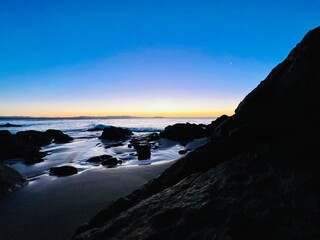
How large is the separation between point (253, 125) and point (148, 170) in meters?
6.16

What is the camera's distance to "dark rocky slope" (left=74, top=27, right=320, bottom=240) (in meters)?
2.07

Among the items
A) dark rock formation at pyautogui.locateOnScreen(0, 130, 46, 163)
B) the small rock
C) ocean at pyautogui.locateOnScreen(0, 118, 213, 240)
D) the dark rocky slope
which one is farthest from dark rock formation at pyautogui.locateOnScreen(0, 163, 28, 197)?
dark rock formation at pyautogui.locateOnScreen(0, 130, 46, 163)

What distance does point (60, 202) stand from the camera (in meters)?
5.66

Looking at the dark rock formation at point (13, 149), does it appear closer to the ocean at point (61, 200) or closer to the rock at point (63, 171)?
the ocean at point (61, 200)

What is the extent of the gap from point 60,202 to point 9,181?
212 cm

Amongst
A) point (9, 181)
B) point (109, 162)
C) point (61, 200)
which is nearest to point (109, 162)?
point (109, 162)

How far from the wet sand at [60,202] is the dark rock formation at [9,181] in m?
0.19

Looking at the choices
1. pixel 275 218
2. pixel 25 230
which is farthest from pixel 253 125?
pixel 25 230

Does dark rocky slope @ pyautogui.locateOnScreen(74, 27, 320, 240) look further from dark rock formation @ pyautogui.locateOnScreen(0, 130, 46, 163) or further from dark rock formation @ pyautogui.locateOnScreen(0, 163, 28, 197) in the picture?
dark rock formation @ pyautogui.locateOnScreen(0, 130, 46, 163)

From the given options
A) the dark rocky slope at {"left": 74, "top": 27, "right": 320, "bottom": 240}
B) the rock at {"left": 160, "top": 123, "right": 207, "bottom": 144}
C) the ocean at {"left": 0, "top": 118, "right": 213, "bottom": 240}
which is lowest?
the ocean at {"left": 0, "top": 118, "right": 213, "bottom": 240}

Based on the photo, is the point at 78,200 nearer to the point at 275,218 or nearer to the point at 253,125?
the point at 253,125

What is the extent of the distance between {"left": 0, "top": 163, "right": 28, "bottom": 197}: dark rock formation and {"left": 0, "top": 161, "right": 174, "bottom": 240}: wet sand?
0.63 ft

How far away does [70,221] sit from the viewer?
4648mm

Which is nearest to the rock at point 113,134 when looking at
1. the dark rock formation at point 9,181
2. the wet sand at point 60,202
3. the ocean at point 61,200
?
the ocean at point 61,200
